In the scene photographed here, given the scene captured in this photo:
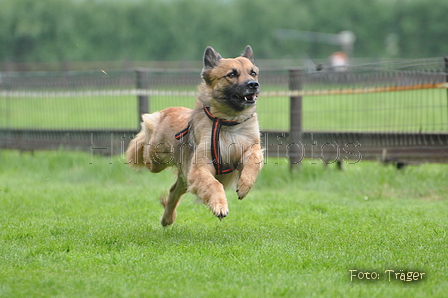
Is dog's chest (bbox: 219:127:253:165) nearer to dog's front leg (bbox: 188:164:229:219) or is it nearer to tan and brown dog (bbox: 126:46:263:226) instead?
tan and brown dog (bbox: 126:46:263:226)

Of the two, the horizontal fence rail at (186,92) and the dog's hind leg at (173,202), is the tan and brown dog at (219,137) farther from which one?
the horizontal fence rail at (186,92)

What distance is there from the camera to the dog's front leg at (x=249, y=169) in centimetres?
486

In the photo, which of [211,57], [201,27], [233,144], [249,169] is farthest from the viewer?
[201,27]

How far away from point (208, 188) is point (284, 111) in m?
5.76

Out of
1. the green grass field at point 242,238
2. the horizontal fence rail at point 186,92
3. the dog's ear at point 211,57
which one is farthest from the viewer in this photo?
the horizontal fence rail at point 186,92

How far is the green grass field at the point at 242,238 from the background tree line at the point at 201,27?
29602 millimetres

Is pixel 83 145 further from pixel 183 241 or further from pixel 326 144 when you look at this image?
pixel 183 241

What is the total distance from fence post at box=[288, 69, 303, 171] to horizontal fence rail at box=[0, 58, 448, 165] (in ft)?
0.05

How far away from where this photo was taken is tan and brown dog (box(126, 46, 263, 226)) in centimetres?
504

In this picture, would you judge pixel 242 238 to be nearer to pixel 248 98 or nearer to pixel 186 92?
pixel 248 98

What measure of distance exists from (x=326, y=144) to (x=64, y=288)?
5.98 meters

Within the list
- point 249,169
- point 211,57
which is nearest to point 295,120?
point 211,57

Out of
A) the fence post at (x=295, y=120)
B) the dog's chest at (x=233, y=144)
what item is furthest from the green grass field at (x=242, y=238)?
the dog's chest at (x=233, y=144)

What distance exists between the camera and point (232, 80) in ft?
17.7
